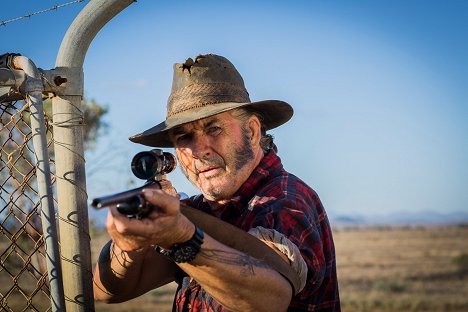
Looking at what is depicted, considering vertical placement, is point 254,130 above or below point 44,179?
above

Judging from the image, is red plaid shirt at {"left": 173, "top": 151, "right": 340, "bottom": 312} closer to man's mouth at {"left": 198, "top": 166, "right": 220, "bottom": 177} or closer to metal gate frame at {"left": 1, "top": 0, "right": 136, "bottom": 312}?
man's mouth at {"left": 198, "top": 166, "right": 220, "bottom": 177}

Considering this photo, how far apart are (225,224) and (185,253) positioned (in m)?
0.30

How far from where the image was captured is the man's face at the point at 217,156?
388 centimetres

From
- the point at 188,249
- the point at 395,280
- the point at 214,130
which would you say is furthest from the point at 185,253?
the point at 395,280

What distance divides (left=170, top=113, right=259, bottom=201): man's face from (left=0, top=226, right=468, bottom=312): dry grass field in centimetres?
1703

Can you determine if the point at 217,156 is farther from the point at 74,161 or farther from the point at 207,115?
the point at 74,161

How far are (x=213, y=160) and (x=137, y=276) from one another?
2.56 feet

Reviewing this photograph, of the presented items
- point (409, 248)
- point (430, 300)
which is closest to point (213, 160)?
point (430, 300)

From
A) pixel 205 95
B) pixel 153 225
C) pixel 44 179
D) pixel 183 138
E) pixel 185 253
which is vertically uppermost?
pixel 205 95

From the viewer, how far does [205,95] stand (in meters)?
3.95

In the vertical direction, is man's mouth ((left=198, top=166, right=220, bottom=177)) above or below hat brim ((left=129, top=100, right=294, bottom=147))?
below

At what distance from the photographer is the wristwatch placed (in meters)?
2.65

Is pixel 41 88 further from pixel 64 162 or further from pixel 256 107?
pixel 256 107

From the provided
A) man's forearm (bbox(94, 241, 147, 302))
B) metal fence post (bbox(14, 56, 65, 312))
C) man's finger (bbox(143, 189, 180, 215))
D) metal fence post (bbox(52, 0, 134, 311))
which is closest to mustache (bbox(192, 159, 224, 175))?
man's forearm (bbox(94, 241, 147, 302))
